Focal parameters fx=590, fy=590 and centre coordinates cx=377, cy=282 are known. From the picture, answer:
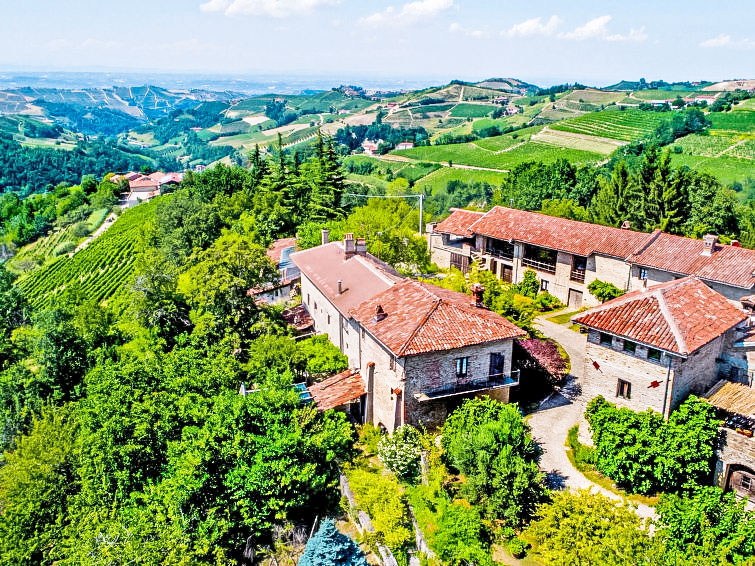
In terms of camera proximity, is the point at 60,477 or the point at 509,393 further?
the point at 509,393

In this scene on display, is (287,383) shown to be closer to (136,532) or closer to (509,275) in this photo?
(136,532)

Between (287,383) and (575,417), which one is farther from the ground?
(287,383)

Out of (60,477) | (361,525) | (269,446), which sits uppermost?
(269,446)

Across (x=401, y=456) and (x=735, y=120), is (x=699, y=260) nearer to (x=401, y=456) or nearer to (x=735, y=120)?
(x=401, y=456)

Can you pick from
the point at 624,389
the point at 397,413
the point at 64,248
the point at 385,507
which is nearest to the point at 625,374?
the point at 624,389

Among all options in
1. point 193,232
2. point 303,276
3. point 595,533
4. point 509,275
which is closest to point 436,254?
point 509,275

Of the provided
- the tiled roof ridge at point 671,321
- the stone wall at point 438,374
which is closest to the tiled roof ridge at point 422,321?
the stone wall at point 438,374
